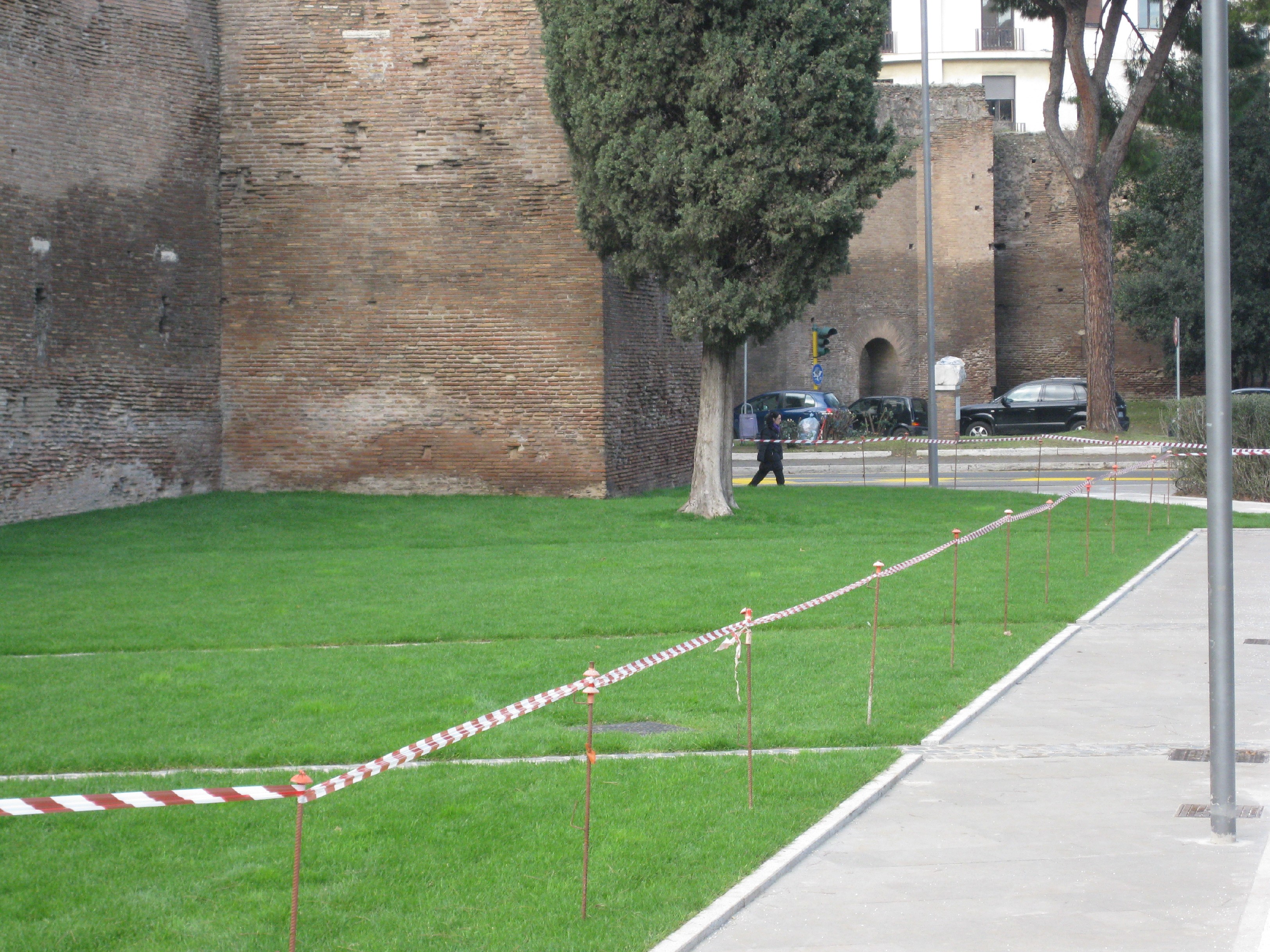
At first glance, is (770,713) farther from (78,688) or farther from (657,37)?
(657,37)

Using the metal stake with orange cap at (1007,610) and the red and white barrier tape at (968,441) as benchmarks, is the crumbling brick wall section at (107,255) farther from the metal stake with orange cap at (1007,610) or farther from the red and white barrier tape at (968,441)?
the metal stake with orange cap at (1007,610)

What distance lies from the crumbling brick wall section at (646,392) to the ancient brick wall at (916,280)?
18.6 metres

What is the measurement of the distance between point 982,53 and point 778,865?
5920cm

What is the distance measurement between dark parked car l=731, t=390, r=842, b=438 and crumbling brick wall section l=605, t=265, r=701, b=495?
11575 mm

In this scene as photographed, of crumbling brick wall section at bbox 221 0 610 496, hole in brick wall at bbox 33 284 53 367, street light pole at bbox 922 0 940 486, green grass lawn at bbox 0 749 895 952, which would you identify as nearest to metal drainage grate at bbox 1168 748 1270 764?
green grass lawn at bbox 0 749 895 952

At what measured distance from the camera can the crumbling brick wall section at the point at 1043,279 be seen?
44.0 m

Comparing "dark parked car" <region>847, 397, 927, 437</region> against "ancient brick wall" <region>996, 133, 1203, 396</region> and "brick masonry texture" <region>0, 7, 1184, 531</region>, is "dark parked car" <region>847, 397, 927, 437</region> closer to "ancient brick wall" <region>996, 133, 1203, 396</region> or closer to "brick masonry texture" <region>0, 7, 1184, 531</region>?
"ancient brick wall" <region>996, 133, 1203, 396</region>

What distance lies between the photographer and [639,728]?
8.05 m

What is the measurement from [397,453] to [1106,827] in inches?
677

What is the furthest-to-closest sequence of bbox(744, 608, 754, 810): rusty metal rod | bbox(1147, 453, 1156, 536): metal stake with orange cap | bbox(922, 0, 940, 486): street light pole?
bbox(922, 0, 940, 486): street light pole < bbox(1147, 453, 1156, 536): metal stake with orange cap < bbox(744, 608, 754, 810): rusty metal rod

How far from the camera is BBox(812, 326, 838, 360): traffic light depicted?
126ft

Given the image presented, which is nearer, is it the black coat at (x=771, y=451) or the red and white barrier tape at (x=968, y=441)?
the black coat at (x=771, y=451)

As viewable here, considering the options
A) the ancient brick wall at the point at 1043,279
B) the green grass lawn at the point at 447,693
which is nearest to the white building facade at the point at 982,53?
the ancient brick wall at the point at 1043,279

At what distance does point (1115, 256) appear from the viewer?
4441cm
